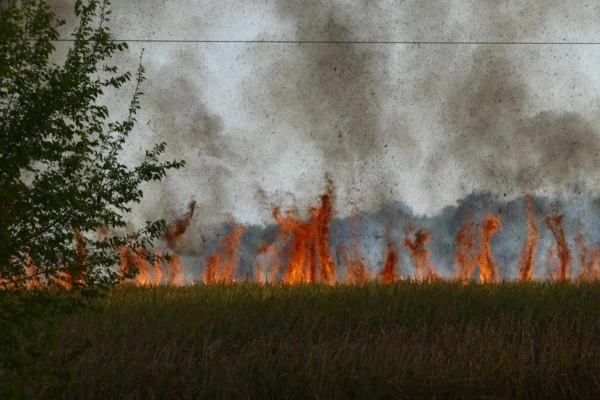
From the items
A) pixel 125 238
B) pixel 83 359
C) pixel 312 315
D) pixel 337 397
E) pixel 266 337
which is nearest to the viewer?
pixel 125 238

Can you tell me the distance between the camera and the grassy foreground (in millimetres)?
7141

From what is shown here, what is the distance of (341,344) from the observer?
807 centimetres

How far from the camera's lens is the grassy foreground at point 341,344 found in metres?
7.14

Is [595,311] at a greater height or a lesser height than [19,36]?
lesser

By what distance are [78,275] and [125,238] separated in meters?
0.51

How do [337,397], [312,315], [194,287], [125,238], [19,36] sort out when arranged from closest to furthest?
[19,36], [125,238], [337,397], [312,315], [194,287]

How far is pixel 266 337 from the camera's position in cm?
862

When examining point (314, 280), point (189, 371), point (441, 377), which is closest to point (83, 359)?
point (189, 371)

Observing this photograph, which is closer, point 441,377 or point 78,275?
point 78,275

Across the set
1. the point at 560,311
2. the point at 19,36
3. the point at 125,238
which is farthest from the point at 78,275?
the point at 560,311

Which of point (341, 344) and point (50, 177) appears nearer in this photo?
point (50, 177)

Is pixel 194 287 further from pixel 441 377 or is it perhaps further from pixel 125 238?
pixel 125 238

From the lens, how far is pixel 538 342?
342 inches

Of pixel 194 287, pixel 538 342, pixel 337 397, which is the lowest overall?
pixel 337 397
